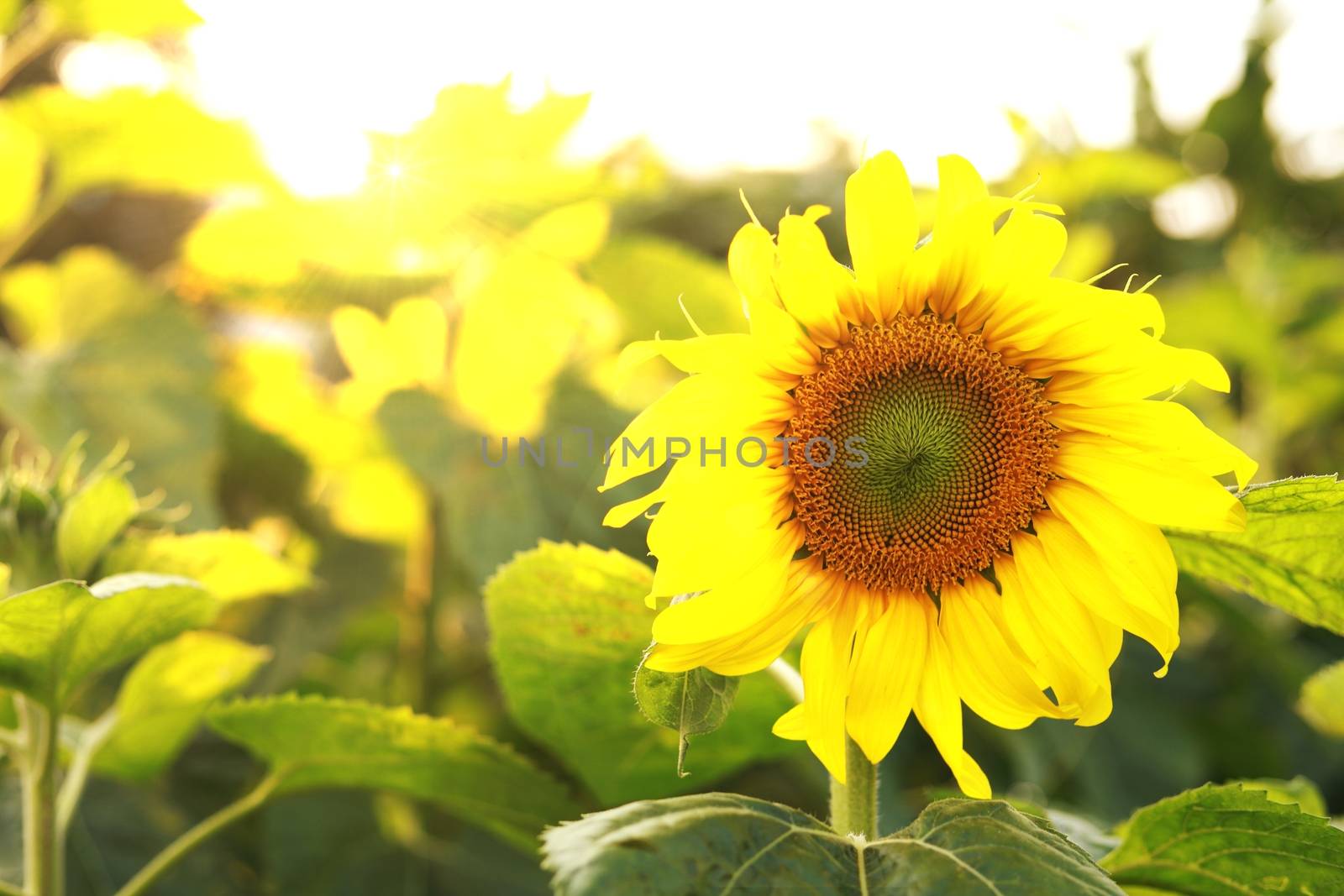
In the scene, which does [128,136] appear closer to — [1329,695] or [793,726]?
[793,726]

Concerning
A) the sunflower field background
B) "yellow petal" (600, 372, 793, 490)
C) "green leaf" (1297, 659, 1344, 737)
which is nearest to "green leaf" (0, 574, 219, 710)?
the sunflower field background

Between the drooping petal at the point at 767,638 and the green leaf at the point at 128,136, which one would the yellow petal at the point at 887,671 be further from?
the green leaf at the point at 128,136

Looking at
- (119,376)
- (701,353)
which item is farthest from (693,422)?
(119,376)

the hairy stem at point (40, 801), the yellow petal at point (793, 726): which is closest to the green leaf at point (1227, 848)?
the yellow petal at point (793, 726)

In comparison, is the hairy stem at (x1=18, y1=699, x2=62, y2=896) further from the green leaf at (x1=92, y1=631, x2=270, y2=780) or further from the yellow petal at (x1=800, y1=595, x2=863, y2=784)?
the yellow petal at (x1=800, y1=595, x2=863, y2=784)

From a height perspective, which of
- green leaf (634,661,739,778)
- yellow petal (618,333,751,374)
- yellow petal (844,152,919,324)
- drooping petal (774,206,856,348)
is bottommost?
green leaf (634,661,739,778)

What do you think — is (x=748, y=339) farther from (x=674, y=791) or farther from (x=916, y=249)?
(x=674, y=791)
